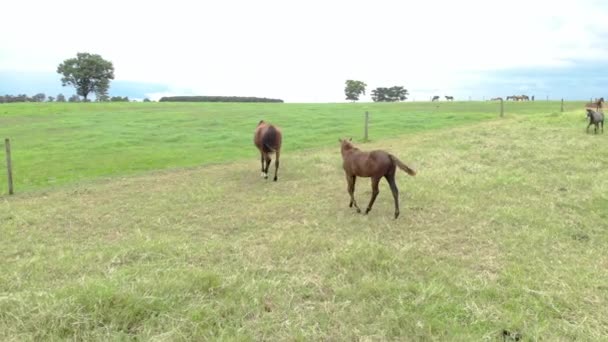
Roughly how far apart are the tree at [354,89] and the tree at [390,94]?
6.83 meters

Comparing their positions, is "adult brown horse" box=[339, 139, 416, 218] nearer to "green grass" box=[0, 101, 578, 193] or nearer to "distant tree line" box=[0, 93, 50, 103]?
"green grass" box=[0, 101, 578, 193]

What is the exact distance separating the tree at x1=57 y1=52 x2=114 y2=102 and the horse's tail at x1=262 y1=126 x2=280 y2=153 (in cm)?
7248

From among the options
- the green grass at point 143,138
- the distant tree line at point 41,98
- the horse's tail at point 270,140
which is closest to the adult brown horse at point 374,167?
the horse's tail at point 270,140

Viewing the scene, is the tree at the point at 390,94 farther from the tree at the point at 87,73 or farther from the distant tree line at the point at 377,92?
the tree at the point at 87,73

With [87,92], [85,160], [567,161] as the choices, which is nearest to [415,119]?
[567,161]

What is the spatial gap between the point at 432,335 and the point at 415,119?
81.6ft

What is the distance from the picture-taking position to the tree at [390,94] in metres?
102

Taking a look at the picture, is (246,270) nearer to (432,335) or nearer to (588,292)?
(432,335)

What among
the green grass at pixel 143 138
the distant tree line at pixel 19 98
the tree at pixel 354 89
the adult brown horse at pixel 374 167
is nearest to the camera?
the adult brown horse at pixel 374 167

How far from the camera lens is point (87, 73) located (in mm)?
74125

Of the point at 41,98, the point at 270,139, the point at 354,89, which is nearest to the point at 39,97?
the point at 41,98

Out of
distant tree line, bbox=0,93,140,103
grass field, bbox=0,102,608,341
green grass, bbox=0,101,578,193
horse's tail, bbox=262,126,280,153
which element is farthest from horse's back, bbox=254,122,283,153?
distant tree line, bbox=0,93,140,103

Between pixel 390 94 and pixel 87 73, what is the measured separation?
6364 centimetres

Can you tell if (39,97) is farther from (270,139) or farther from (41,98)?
(270,139)
